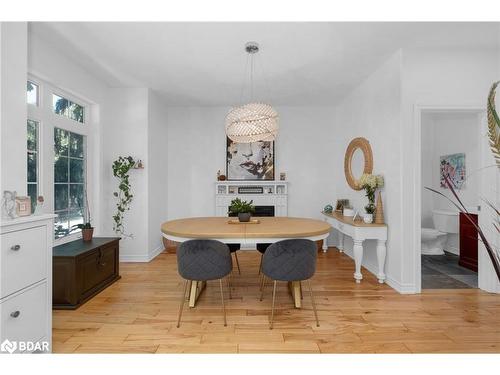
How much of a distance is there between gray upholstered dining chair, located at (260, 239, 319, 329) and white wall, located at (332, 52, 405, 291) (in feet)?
4.50

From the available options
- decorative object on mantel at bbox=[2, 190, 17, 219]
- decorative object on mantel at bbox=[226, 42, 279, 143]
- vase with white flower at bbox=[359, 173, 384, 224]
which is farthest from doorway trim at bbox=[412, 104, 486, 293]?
decorative object on mantel at bbox=[2, 190, 17, 219]

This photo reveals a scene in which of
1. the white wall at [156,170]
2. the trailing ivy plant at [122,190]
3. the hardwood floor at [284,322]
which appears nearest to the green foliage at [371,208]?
the hardwood floor at [284,322]

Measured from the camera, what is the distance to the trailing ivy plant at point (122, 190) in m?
3.95

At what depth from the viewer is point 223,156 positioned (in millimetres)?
5180

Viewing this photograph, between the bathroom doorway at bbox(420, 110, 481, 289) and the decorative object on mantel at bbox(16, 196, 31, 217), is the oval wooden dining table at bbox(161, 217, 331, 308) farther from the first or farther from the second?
the bathroom doorway at bbox(420, 110, 481, 289)

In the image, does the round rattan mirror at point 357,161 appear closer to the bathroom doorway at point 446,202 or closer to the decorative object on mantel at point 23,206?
the bathroom doorway at point 446,202

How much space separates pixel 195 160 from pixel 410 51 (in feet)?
12.1

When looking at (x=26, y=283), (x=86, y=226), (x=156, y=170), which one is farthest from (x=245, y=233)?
(x=156, y=170)

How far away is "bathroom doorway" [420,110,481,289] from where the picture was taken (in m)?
3.70

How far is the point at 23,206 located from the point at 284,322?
213 cm

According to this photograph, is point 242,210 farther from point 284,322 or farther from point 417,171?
point 417,171
